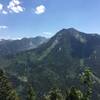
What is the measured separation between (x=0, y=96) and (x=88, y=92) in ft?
121

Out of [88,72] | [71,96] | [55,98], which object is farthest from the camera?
[55,98]

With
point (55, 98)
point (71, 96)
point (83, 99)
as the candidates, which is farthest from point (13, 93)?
point (83, 99)

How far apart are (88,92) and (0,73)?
36.0 meters

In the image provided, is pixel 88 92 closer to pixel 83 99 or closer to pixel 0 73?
pixel 83 99

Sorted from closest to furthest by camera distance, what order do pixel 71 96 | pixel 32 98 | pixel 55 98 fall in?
pixel 71 96 < pixel 55 98 < pixel 32 98

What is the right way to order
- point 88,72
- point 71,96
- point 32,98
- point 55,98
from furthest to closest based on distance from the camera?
point 32,98 → point 55,98 → point 71,96 → point 88,72

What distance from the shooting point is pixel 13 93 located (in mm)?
108250

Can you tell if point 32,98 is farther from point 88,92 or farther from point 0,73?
point 88,92

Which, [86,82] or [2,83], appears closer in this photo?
[86,82]

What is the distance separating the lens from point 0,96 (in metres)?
107

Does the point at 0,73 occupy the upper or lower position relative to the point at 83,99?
upper

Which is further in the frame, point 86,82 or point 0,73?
point 0,73

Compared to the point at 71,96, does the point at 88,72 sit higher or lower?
higher

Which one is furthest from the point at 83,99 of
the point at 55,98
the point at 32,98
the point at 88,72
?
the point at 32,98
